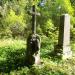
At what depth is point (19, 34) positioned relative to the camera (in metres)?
→ 23.8

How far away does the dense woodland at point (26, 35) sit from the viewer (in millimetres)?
10375

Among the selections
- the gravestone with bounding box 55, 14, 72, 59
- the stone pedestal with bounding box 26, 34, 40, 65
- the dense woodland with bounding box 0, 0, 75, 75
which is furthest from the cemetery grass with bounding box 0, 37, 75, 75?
the gravestone with bounding box 55, 14, 72, 59

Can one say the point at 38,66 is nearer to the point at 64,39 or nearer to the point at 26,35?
the point at 64,39

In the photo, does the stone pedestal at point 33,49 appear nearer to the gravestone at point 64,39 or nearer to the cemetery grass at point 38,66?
A: the cemetery grass at point 38,66

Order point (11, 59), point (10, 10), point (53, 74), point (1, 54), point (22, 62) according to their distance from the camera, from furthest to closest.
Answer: point (10, 10) < point (1, 54) < point (11, 59) < point (22, 62) < point (53, 74)

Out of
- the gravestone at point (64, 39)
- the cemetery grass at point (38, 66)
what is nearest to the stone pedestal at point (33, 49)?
the cemetery grass at point (38, 66)

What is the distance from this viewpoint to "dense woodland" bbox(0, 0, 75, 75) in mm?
10375

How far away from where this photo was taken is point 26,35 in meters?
23.4

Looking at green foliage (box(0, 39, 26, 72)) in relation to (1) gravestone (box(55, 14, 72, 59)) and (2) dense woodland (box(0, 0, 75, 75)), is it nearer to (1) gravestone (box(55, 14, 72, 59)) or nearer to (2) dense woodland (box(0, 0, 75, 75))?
(2) dense woodland (box(0, 0, 75, 75))

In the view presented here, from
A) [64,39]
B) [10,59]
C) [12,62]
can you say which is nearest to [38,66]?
[12,62]

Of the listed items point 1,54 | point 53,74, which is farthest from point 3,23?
point 53,74

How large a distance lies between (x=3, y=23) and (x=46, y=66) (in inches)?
489

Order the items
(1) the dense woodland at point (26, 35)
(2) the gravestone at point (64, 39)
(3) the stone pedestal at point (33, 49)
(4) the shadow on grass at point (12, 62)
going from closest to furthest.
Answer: (1) the dense woodland at point (26, 35) → (4) the shadow on grass at point (12, 62) → (3) the stone pedestal at point (33, 49) → (2) the gravestone at point (64, 39)

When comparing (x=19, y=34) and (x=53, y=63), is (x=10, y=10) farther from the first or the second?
(x=53, y=63)
